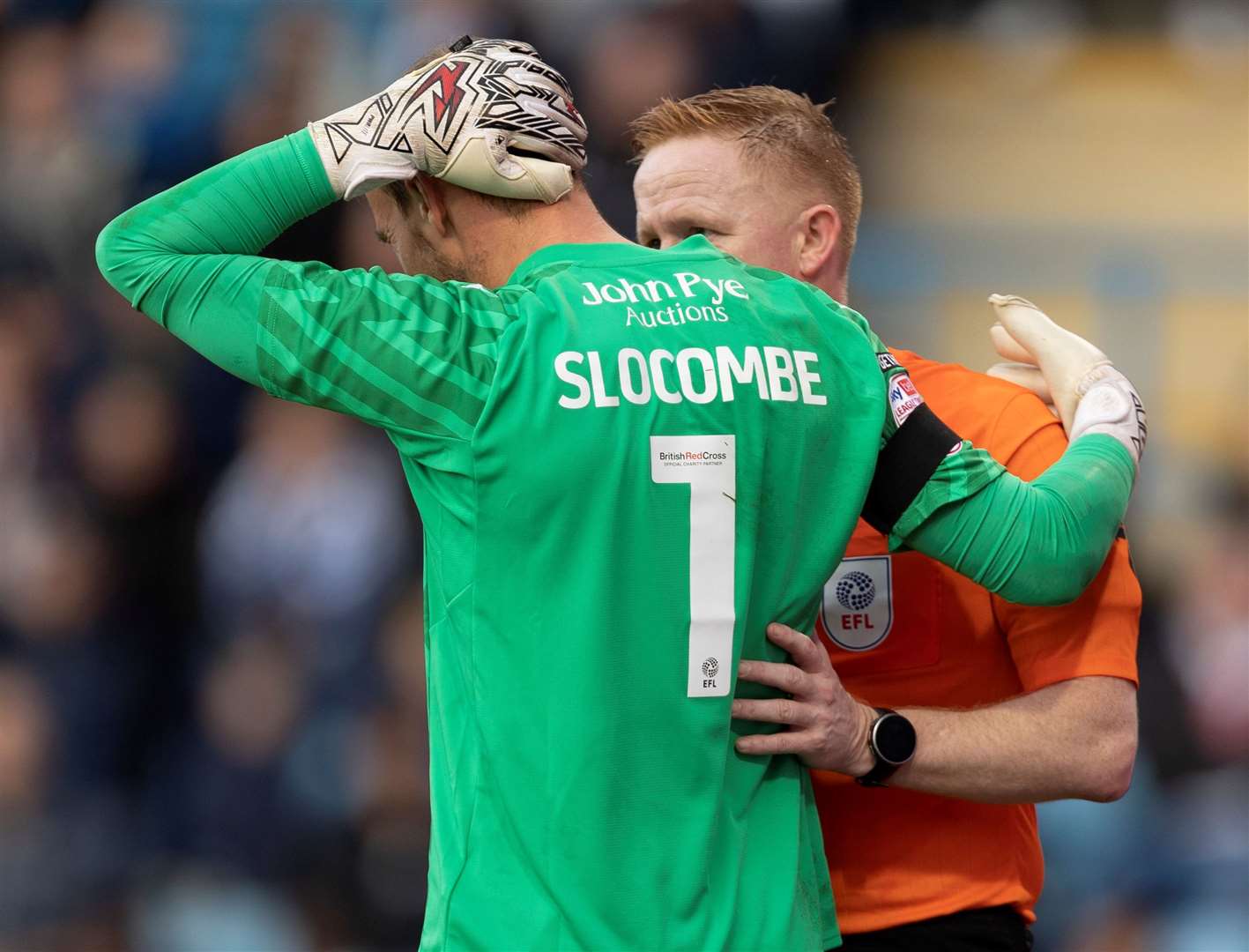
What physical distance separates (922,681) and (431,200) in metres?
0.94

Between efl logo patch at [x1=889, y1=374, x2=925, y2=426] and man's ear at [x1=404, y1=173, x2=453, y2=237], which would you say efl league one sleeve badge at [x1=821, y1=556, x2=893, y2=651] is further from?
man's ear at [x1=404, y1=173, x2=453, y2=237]

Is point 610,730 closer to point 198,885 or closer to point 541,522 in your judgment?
point 541,522

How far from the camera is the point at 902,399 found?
5.87 feet

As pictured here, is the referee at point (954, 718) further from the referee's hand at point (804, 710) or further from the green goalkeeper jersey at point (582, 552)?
the green goalkeeper jersey at point (582, 552)

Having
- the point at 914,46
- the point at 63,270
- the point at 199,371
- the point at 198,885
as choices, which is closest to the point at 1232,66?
the point at 914,46

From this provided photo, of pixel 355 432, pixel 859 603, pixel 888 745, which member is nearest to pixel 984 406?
pixel 859 603

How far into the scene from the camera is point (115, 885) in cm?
448

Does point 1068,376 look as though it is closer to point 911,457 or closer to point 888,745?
point 911,457

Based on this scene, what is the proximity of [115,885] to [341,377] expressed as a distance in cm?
338

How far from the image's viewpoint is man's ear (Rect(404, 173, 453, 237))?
5.93ft

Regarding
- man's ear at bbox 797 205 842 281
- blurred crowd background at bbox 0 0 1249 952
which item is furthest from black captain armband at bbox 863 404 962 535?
blurred crowd background at bbox 0 0 1249 952

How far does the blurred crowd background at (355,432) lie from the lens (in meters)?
4.53

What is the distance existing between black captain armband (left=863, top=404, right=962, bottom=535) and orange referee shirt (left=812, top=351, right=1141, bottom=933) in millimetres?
335

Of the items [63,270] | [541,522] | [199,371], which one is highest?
[63,270]
